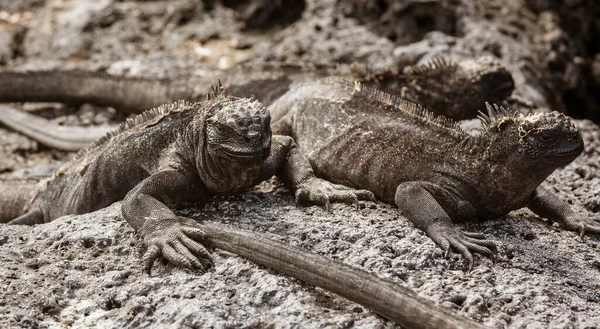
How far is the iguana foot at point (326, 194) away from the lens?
4.23m

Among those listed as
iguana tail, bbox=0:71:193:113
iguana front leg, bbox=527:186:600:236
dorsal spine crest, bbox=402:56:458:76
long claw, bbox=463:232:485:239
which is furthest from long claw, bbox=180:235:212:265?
iguana tail, bbox=0:71:193:113

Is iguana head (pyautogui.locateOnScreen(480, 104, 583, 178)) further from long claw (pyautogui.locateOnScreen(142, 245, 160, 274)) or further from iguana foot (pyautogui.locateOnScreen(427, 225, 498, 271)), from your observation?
long claw (pyautogui.locateOnScreen(142, 245, 160, 274))

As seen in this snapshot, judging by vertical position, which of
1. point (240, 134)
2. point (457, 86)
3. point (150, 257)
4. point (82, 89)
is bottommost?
point (82, 89)

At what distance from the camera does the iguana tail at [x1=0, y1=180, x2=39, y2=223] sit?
208 inches

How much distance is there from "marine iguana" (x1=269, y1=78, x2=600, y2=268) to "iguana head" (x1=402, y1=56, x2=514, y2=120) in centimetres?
104

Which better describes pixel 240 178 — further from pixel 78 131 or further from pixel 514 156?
pixel 78 131

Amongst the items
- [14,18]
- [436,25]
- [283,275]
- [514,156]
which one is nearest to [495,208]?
[514,156]

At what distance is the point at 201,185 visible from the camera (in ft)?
14.0

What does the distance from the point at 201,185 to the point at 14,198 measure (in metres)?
1.80

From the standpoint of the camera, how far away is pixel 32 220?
16.4 feet

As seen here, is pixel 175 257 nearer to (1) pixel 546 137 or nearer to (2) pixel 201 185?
(2) pixel 201 185

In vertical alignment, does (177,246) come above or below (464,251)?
below

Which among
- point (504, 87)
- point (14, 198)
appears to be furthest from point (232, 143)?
point (504, 87)

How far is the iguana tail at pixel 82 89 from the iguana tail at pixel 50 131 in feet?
0.72
